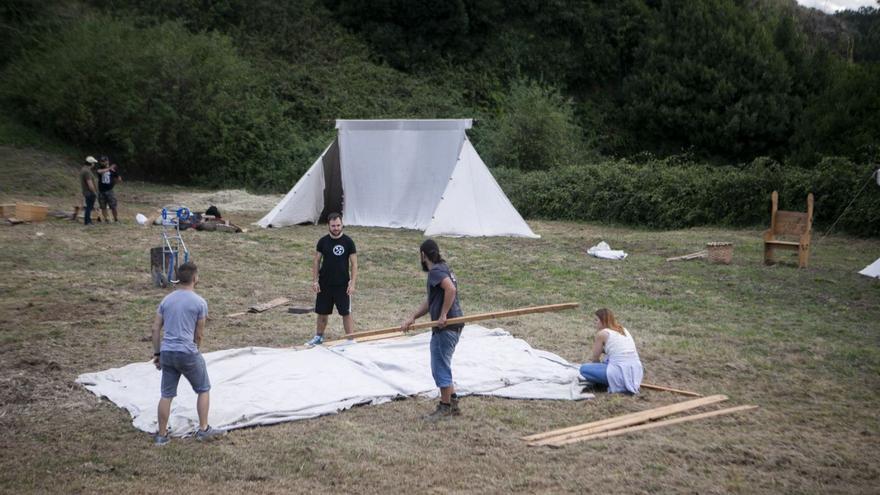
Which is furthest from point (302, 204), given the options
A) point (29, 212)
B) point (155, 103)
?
point (155, 103)

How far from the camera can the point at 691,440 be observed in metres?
5.54

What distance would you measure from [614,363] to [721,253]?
23.7 ft

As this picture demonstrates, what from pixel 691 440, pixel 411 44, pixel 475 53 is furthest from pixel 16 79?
pixel 691 440

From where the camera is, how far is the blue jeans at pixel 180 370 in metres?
5.41

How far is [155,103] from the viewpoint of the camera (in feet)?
83.5

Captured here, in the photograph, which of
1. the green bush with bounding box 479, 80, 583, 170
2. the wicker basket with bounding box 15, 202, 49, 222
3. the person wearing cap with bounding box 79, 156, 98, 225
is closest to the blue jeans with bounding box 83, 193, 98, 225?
the person wearing cap with bounding box 79, 156, 98, 225

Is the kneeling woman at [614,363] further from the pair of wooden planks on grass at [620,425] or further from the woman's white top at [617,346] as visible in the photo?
the pair of wooden planks on grass at [620,425]

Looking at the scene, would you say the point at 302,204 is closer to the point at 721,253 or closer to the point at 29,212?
the point at 29,212

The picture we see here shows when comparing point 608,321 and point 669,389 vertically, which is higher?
point 608,321

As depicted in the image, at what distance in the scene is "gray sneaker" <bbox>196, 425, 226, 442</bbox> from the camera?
5.54 metres

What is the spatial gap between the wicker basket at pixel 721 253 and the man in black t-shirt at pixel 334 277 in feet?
23.7

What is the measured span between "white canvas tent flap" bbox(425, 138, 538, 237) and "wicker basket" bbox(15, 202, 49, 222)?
24.3 ft

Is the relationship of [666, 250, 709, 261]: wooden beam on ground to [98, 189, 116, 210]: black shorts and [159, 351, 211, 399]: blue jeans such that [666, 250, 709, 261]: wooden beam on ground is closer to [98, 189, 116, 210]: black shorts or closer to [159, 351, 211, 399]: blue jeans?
[159, 351, 211, 399]: blue jeans

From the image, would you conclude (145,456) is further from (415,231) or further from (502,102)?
(502,102)
